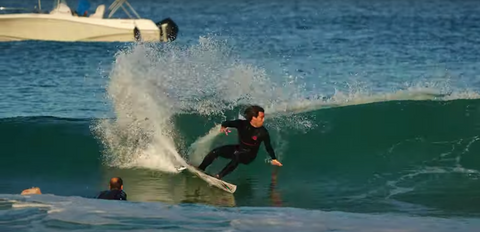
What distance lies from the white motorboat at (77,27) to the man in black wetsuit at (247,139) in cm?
2795

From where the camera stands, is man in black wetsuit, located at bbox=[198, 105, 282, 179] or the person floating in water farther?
man in black wetsuit, located at bbox=[198, 105, 282, 179]

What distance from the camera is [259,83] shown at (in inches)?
850

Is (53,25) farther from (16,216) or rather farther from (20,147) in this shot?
(16,216)

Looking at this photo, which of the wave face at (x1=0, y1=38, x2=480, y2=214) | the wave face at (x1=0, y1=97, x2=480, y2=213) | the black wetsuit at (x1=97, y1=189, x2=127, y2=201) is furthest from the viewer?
Result: the wave face at (x1=0, y1=38, x2=480, y2=214)

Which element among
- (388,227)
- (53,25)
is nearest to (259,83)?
(388,227)

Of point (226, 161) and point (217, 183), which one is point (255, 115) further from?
point (226, 161)

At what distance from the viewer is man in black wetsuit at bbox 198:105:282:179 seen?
49.9 feet

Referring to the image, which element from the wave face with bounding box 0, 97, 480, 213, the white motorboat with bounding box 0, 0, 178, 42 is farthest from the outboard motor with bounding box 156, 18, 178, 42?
the wave face with bounding box 0, 97, 480, 213

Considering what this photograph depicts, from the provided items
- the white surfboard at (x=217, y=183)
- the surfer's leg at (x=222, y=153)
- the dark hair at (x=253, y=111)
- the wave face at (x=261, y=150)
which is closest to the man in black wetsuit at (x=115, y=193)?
the wave face at (x=261, y=150)

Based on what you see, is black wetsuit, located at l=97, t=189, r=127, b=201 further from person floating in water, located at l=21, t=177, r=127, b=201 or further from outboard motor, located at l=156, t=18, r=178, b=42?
outboard motor, located at l=156, t=18, r=178, b=42

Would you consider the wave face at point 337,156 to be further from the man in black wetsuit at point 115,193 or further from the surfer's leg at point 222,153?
the man in black wetsuit at point 115,193

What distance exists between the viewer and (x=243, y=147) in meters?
15.4

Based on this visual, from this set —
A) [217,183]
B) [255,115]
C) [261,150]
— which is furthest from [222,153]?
[261,150]

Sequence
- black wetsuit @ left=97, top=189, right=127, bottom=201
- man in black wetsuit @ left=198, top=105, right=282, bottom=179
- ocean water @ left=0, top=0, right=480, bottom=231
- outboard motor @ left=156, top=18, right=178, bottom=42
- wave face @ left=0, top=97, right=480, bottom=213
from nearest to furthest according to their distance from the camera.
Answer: ocean water @ left=0, top=0, right=480, bottom=231 → black wetsuit @ left=97, top=189, right=127, bottom=201 → man in black wetsuit @ left=198, top=105, right=282, bottom=179 → wave face @ left=0, top=97, right=480, bottom=213 → outboard motor @ left=156, top=18, right=178, bottom=42
